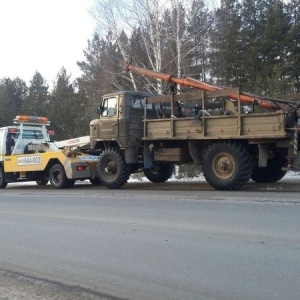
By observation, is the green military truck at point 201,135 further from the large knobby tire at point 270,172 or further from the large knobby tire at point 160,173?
the large knobby tire at point 160,173

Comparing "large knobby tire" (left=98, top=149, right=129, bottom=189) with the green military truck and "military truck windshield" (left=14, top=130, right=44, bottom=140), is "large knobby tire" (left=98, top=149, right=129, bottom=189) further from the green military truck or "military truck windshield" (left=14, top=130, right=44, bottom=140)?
"military truck windshield" (left=14, top=130, right=44, bottom=140)

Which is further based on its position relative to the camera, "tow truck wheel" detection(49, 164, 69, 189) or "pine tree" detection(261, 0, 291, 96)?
"pine tree" detection(261, 0, 291, 96)

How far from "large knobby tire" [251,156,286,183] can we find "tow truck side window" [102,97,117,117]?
4.78 meters

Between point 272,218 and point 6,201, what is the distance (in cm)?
863

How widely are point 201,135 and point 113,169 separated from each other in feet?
11.8

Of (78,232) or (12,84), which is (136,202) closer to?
(78,232)

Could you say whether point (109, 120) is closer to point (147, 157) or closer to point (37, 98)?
point (147, 157)

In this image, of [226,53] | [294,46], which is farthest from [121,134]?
[294,46]

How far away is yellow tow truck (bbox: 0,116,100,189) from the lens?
18719 mm

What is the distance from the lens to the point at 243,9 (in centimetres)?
3381

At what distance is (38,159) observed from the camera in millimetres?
19672

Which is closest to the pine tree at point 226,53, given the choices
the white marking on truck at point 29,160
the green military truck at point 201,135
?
the green military truck at point 201,135

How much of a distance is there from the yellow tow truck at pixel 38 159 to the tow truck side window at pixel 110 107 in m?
2.19

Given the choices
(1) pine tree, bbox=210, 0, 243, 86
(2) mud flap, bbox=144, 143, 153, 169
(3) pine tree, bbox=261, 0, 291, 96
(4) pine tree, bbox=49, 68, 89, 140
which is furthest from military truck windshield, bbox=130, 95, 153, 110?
(4) pine tree, bbox=49, 68, 89, 140
